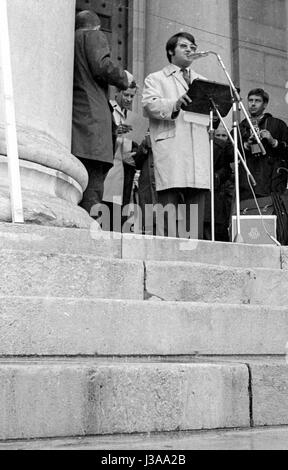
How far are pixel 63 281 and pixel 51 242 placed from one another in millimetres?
488

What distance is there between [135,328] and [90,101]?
2.89m

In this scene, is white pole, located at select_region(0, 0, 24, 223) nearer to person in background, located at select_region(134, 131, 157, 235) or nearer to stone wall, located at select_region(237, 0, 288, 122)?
person in background, located at select_region(134, 131, 157, 235)

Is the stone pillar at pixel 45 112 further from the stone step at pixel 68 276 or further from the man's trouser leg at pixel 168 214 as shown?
the man's trouser leg at pixel 168 214

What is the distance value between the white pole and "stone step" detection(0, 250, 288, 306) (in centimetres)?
64

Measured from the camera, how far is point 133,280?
12.9ft

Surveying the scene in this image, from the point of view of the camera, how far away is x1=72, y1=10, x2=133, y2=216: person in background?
585 centimetres

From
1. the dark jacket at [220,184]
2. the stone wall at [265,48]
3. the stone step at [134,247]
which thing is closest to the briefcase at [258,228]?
the dark jacket at [220,184]

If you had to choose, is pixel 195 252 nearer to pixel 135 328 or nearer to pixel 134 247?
pixel 134 247

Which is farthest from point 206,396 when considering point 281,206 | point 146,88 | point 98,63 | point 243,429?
point 281,206

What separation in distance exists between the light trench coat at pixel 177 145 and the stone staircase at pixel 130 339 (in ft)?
6.38

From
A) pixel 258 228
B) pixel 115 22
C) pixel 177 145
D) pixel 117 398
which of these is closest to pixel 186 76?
pixel 177 145

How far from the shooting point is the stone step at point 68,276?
3.65m

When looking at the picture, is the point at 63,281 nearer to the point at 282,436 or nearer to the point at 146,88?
the point at 282,436

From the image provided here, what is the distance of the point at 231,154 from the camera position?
7.58 m
